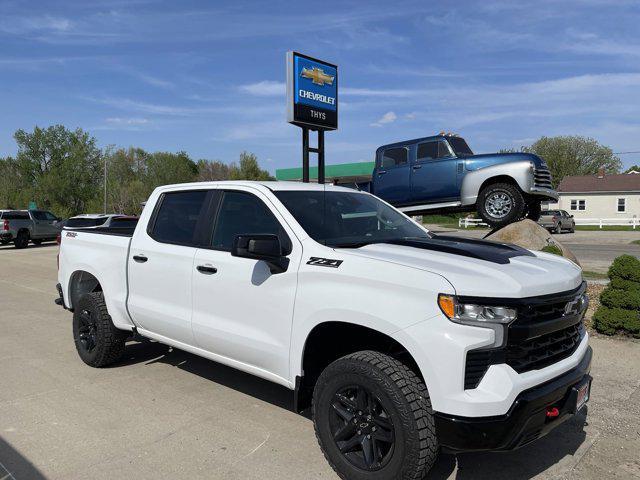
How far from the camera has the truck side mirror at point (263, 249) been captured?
133 inches

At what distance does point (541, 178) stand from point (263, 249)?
772cm

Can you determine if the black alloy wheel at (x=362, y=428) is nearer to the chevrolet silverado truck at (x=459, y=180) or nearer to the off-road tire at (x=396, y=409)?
the off-road tire at (x=396, y=409)

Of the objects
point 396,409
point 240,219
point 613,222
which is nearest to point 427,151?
point 240,219

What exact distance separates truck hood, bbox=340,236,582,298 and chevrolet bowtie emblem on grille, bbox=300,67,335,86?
30.2 ft

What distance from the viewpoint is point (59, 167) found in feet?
170

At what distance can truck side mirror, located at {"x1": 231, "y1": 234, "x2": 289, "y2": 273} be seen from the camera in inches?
133

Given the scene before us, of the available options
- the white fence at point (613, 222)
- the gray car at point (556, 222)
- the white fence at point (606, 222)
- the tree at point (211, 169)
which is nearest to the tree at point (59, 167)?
the tree at point (211, 169)

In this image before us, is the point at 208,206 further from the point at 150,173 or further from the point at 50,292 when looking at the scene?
the point at 150,173

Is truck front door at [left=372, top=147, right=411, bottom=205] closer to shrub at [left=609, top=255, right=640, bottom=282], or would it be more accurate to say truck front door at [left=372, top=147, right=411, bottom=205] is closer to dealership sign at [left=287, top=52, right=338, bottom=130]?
dealership sign at [left=287, top=52, right=338, bottom=130]

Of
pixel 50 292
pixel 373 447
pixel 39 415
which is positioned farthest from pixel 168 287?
pixel 50 292

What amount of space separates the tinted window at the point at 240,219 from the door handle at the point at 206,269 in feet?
0.56

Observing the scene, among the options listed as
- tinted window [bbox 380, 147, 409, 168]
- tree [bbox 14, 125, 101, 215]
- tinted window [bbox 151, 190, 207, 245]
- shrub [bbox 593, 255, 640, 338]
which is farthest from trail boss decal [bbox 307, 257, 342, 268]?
tree [bbox 14, 125, 101, 215]

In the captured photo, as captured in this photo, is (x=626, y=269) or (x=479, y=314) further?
(x=626, y=269)

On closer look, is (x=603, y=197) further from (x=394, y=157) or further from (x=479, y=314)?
(x=479, y=314)
